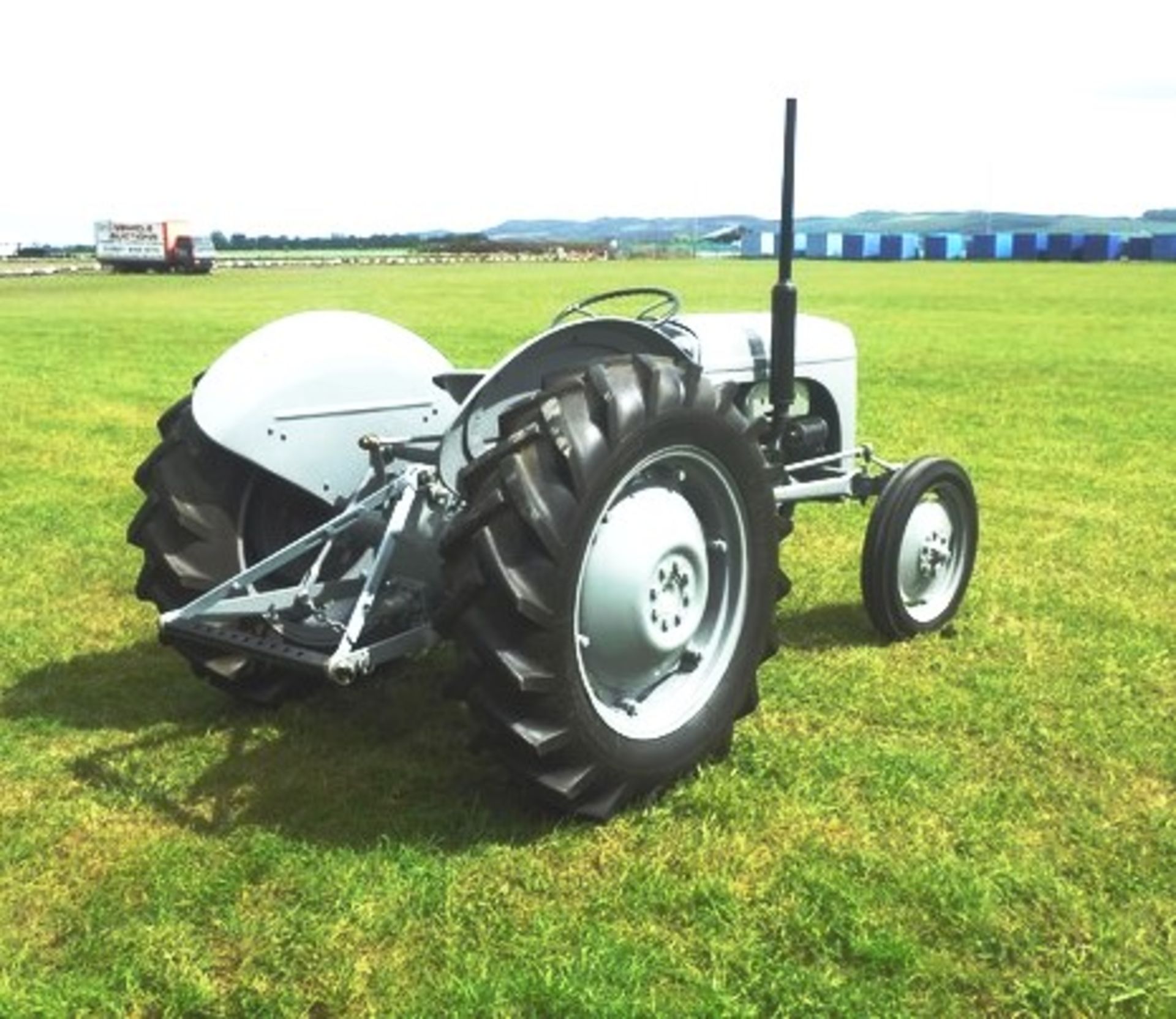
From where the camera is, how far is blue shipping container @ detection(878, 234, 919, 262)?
70312 mm

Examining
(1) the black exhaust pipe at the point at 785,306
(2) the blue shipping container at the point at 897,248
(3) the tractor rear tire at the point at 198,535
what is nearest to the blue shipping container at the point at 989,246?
(2) the blue shipping container at the point at 897,248

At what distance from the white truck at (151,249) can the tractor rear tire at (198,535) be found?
60050 mm

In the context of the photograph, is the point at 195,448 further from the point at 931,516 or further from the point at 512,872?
the point at 931,516

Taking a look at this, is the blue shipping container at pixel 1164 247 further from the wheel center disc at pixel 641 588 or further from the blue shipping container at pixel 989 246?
the wheel center disc at pixel 641 588

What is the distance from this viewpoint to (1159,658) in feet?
16.3

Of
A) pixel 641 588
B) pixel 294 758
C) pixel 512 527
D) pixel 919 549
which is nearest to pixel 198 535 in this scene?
pixel 294 758

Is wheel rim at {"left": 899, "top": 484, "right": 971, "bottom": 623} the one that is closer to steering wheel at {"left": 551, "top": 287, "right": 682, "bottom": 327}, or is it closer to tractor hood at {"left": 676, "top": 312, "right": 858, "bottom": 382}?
tractor hood at {"left": 676, "top": 312, "right": 858, "bottom": 382}

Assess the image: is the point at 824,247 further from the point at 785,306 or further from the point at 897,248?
the point at 785,306

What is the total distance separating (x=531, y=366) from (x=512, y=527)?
0.84 meters

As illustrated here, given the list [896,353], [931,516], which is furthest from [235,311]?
[931,516]

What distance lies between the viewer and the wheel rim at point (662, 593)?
3.47 meters

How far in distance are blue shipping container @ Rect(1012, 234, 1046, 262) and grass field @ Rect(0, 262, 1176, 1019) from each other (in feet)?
214

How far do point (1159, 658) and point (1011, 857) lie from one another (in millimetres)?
1935

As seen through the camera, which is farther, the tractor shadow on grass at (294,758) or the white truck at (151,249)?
the white truck at (151,249)
